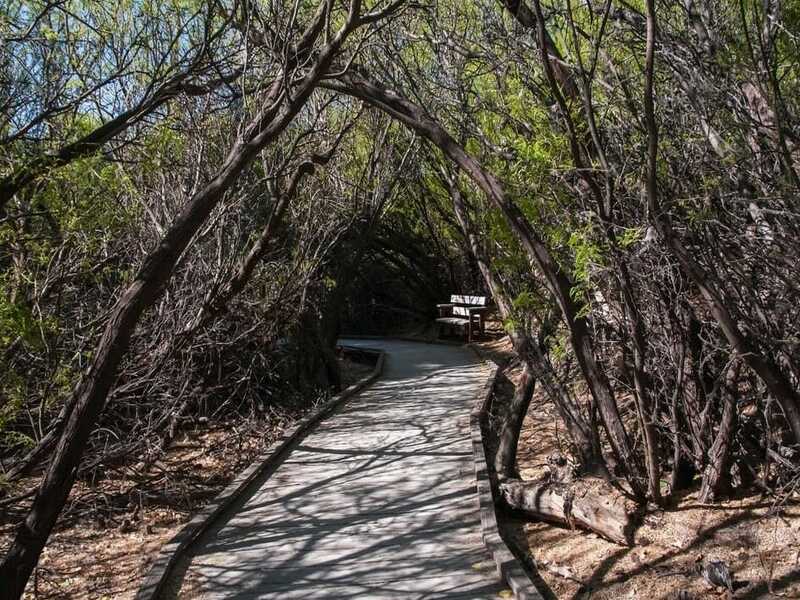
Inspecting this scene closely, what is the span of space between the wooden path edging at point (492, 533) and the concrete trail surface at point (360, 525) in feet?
0.28

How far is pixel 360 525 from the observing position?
744cm

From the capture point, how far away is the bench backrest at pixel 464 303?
889 inches

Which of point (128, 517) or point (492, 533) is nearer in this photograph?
point (492, 533)

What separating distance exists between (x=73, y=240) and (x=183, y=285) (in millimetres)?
2430

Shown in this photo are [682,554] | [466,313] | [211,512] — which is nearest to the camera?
[682,554]

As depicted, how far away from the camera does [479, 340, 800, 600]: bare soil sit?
565 cm

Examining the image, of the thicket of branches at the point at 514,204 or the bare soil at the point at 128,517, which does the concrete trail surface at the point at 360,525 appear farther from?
the thicket of branches at the point at 514,204

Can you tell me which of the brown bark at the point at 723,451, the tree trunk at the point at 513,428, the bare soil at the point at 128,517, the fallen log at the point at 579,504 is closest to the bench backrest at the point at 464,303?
the bare soil at the point at 128,517

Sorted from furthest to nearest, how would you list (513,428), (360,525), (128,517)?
(513,428), (128,517), (360,525)

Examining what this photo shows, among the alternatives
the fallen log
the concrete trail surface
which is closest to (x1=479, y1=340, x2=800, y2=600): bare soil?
the fallen log

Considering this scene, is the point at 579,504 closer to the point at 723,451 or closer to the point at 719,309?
the point at 723,451

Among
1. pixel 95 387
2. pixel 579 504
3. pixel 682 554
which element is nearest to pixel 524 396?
pixel 579 504

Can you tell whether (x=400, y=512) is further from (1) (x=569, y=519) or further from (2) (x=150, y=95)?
(2) (x=150, y=95)

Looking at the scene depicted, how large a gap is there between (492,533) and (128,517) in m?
3.92
